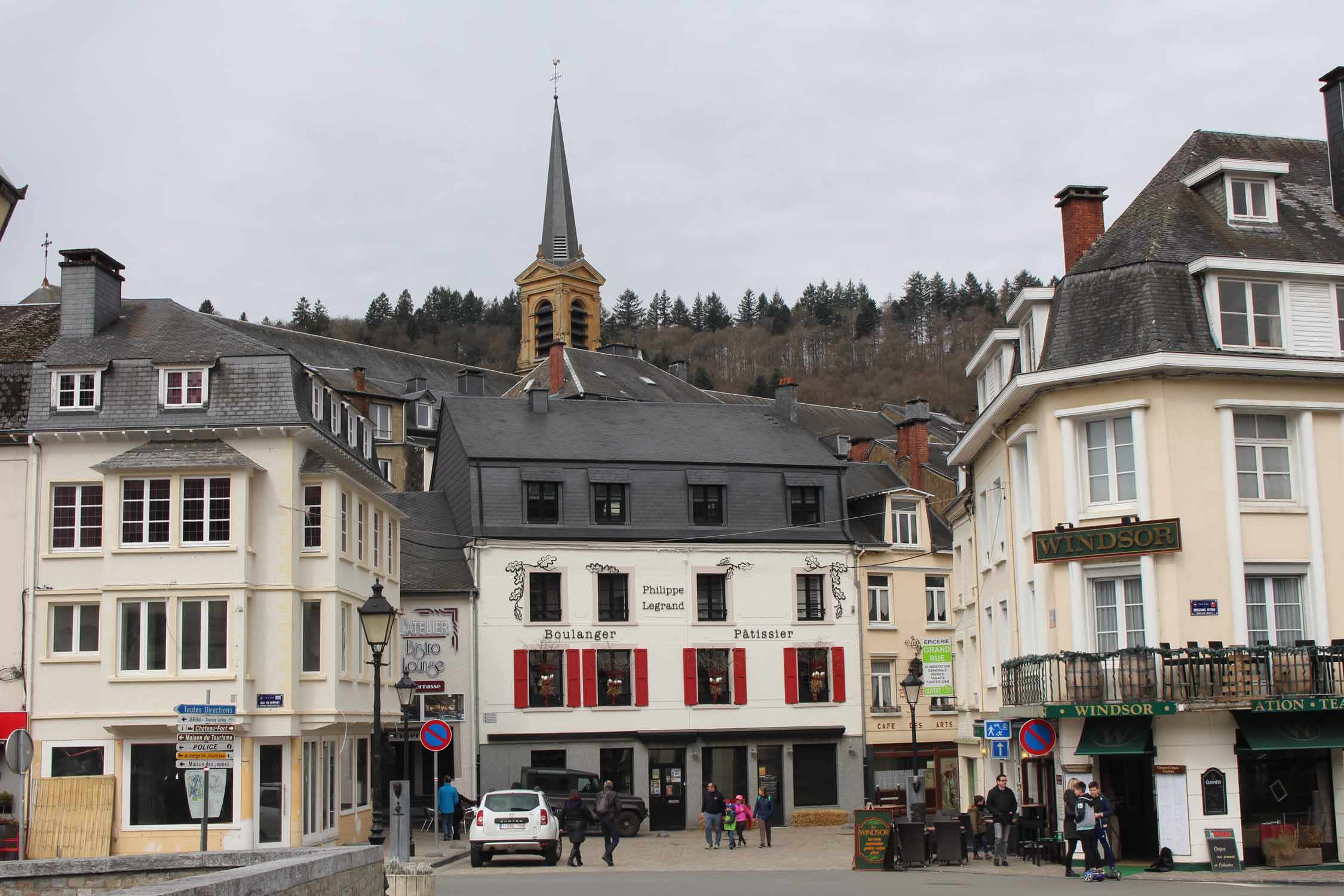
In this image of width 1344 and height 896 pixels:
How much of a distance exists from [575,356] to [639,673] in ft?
101

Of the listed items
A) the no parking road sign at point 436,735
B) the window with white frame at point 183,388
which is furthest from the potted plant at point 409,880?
the window with white frame at point 183,388

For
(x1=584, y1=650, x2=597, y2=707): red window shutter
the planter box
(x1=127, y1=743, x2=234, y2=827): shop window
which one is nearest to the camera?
the planter box

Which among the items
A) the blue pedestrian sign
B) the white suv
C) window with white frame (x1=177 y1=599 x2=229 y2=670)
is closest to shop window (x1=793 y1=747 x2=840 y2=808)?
the white suv

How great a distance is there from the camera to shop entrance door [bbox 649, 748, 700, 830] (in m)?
44.2

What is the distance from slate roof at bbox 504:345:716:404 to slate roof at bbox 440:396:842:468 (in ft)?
44.2

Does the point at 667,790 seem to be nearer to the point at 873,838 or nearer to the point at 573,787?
the point at 573,787

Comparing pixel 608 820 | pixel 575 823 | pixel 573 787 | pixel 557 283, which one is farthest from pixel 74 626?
pixel 557 283

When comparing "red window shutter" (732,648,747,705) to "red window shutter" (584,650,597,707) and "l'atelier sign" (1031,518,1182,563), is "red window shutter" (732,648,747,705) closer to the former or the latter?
"red window shutter" (584,650,597,707)

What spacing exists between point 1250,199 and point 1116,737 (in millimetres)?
11047

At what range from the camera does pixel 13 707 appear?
105 ft

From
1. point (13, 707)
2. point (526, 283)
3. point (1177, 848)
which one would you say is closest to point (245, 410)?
point (13, 707)

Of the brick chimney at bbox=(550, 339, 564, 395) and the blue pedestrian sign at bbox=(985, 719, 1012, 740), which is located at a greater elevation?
the brick chimney at bbox=(550, 339, 564, 395)

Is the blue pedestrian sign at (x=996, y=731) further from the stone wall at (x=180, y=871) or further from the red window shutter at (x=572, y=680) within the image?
the red window shutter at (x=572, y=680)

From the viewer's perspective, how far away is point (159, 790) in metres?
31.5
